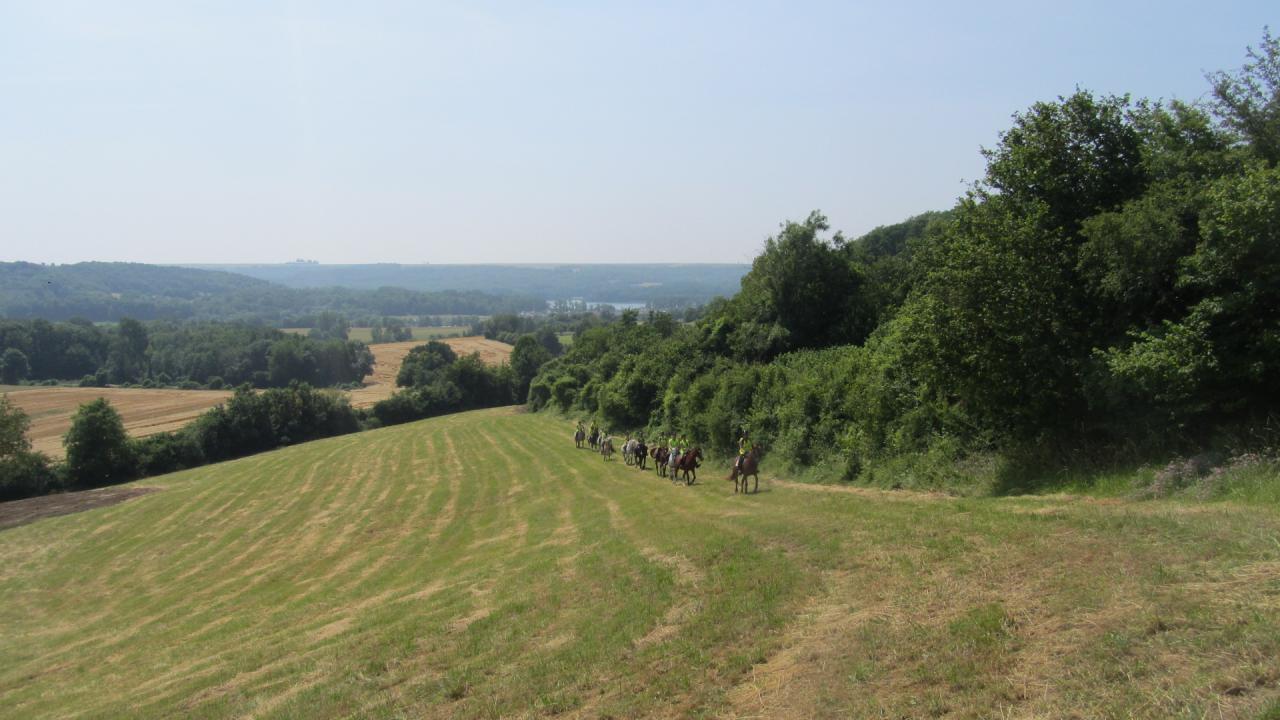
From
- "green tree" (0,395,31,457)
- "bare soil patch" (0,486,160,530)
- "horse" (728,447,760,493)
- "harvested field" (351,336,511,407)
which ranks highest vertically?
"horse" (728,447,760,493)

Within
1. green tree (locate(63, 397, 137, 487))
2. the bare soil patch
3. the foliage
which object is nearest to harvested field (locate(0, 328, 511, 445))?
green tree (locate(63, 397, 137, 487))

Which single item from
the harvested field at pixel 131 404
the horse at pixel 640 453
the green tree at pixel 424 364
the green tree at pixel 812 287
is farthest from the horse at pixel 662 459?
the green tree at pixel 424 364

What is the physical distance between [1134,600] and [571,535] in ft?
46.0

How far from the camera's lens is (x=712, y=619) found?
10023mm

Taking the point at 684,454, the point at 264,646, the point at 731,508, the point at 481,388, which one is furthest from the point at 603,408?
the point at 481,388

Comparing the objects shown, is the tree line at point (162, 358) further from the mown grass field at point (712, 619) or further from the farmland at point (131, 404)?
the mown grass field at point (712, 619)

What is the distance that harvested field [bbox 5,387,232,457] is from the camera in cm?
7294

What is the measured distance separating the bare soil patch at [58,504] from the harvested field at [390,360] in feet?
152

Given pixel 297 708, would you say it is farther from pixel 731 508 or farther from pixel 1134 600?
pixel 731 508

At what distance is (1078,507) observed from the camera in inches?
536

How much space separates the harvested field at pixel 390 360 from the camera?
4107 inches

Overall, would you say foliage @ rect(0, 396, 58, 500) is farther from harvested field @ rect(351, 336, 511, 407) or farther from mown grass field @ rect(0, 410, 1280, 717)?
harvested field @ rect(351, 336, 511, 407)

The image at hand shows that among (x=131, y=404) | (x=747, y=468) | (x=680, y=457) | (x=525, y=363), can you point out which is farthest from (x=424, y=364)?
(x=747, y=468)

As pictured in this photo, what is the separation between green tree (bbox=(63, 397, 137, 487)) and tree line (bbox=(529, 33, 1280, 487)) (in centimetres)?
5818
